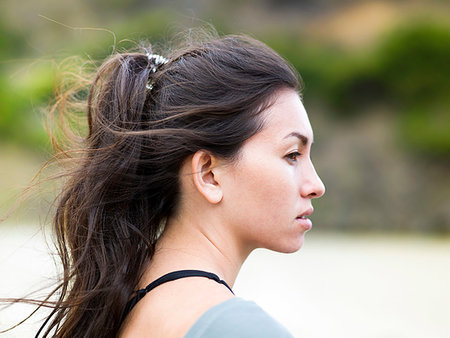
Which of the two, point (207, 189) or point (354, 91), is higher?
point (207, 189)

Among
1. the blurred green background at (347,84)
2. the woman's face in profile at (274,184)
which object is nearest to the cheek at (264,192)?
the woman's face in profile at (274,184)

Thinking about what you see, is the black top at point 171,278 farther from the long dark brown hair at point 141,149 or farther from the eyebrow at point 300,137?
the eyebrow at point 300,137

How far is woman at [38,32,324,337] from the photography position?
1.52m

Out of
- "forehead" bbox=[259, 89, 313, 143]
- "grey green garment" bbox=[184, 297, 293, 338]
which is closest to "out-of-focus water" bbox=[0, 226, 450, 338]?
"forehead" bbox=[259, 89, 313, 143]

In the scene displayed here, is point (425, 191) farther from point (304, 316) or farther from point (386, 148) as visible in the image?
point (304, 316)

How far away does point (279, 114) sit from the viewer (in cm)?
157

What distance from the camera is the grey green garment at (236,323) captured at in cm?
118

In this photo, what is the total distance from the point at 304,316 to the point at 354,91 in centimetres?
719

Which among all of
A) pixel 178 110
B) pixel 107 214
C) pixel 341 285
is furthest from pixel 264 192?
pixel 341 285

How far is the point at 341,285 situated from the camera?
7.49 m

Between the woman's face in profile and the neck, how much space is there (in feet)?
0.14

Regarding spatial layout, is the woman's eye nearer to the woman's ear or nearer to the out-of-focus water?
the woman's ear

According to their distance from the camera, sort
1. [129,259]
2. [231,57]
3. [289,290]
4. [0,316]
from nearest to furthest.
Answer: [129,259] → [231,57] → [0,316] → [289,290]

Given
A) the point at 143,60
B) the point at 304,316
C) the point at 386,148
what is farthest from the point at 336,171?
the point at 143,60
